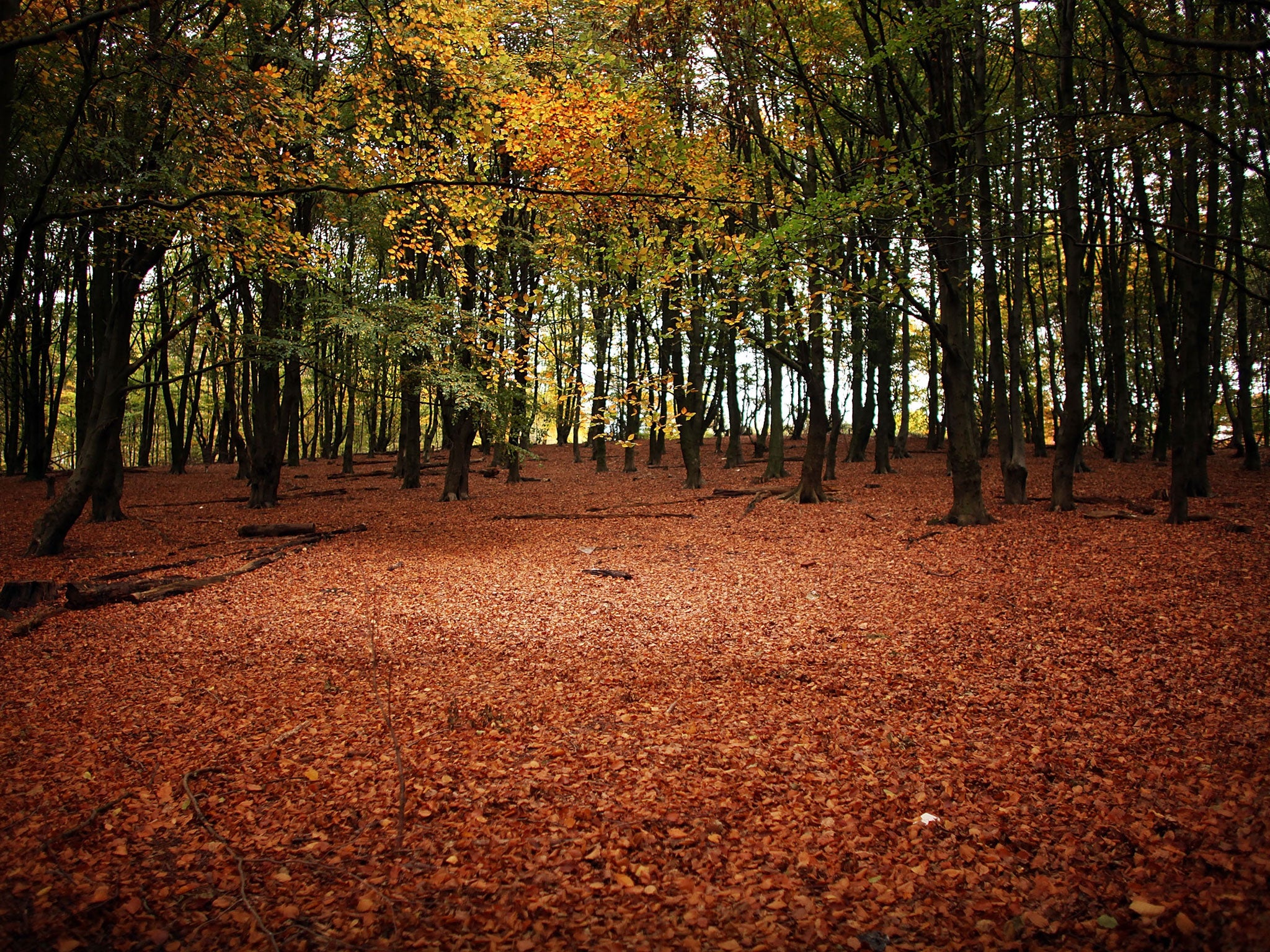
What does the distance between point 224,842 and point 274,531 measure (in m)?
9.46

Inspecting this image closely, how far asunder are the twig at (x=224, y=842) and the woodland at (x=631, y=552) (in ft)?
0.07

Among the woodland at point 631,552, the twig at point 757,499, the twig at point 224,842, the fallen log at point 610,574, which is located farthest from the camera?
the twig at point 757,499

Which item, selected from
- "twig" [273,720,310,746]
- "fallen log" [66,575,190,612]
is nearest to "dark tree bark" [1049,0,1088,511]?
"twig" [273,720,310,746]

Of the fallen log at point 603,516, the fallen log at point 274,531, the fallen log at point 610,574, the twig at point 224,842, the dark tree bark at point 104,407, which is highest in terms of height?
the dark tree bark at point 104,407

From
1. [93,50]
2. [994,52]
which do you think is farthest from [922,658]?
[994,52]

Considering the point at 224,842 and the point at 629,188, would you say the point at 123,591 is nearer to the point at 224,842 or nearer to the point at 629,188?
the point at 224,842

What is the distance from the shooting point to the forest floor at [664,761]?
2523 mm

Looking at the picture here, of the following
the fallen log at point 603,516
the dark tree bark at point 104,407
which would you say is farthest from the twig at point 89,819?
the fallen log at point 603,516

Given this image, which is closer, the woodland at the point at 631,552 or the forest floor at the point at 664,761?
the forest floor at the point at 664,761

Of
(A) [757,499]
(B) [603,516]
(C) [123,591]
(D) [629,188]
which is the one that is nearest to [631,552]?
(B) [603,516]

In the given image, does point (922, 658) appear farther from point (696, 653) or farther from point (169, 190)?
point (169, 190)

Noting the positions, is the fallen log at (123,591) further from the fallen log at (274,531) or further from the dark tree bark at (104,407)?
the fallen log at (274,531)

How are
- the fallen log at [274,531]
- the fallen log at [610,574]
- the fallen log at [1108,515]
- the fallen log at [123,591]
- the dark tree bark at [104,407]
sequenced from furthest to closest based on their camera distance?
the fallen log at [274,531] → the fallen log at [1108,515] → the dark tree bark at [104,407] → the fallen log at [610,574] → the fallen log at [123,591]

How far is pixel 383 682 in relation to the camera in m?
5.00
